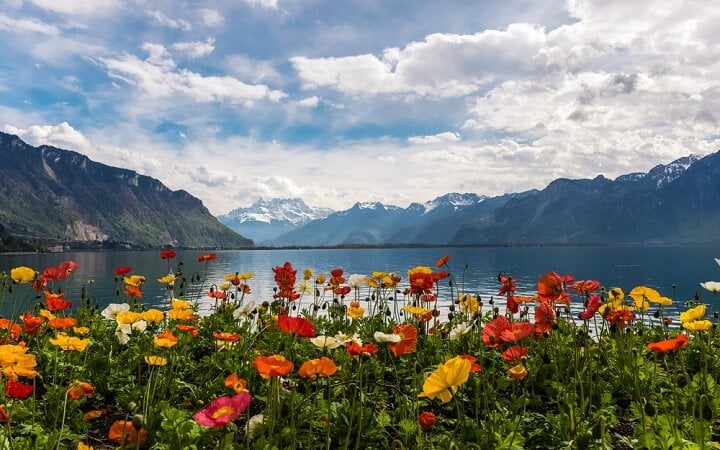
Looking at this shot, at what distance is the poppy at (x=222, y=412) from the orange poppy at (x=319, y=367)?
67 centimetres

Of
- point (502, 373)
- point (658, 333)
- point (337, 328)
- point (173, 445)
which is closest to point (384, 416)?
point (173, 445)

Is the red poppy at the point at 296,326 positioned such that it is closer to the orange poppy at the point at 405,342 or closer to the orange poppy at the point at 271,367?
the orange poppy at the point at 271,367

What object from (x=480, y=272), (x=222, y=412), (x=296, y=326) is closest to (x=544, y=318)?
(x=296, y=326)

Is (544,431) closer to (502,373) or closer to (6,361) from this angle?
(502,373)

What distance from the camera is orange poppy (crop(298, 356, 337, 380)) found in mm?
3055

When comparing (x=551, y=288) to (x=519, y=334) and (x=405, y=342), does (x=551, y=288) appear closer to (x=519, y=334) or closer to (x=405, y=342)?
(x=519, y=334)

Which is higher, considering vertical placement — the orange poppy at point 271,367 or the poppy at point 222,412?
the orange poppy at point 271,367

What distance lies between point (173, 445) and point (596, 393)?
4438 mm

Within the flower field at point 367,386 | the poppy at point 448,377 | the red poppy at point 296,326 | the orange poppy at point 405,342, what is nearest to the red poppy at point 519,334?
the flower field at point 367,386

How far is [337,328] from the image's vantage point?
27.7 ft

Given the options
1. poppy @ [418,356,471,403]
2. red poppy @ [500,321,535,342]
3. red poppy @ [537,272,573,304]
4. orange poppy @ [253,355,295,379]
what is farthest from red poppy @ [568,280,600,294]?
orange poppy @ [253,355,295,379]

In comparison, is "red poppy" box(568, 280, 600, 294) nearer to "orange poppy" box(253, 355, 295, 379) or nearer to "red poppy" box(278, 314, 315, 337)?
"red poppy" box(278, 314, 315, 337)

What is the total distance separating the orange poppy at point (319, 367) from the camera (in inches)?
120

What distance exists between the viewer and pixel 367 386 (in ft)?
17.5
